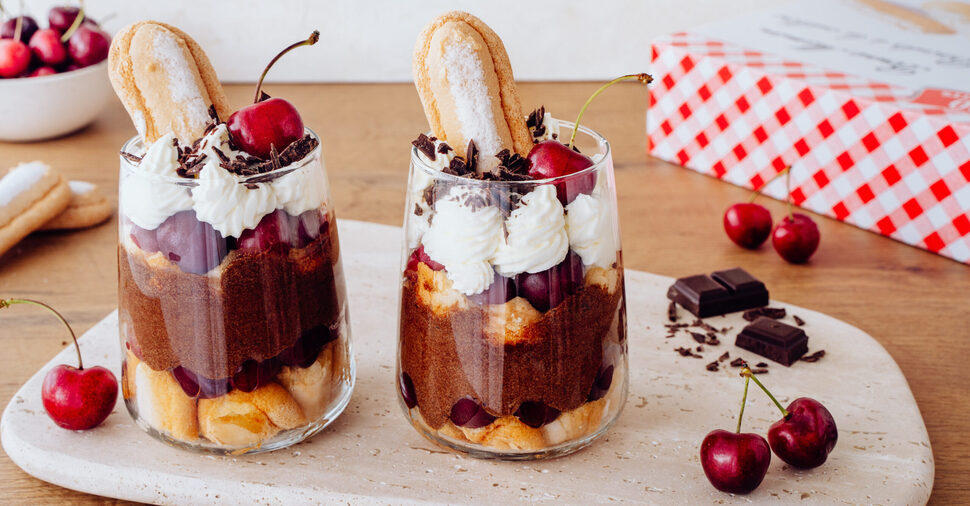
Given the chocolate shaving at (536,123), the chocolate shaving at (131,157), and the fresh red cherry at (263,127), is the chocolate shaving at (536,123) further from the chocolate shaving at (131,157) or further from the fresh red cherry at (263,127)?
the chocolate shaving at (131,157)

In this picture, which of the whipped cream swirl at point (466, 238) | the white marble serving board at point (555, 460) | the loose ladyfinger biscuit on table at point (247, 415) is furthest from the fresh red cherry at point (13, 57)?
the whipped cream swirl at point (466, 238)

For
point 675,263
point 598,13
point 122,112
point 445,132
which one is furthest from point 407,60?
point 445,132

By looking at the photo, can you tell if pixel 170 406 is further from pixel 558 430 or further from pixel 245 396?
pixel 558 430

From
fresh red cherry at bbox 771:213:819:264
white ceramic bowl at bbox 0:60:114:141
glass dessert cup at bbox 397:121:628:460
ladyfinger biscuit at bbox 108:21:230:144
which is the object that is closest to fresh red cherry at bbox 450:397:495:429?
glass dessert cup at bbox 397:121:628:460

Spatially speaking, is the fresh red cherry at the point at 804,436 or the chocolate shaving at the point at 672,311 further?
the chocolate shaving at the point at 672,311

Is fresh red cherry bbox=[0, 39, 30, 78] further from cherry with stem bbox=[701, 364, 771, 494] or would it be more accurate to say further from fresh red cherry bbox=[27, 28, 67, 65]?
cherry with stem bbox=[701, 364, 771, 494]

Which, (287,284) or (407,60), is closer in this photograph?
(287,284)

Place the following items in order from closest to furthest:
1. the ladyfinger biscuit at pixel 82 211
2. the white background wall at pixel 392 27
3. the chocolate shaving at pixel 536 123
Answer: the chocolate shaving at pixel 536 123, the ladyfinger biscuit at pixel 82 211, the white background wall at pixel 392 27
